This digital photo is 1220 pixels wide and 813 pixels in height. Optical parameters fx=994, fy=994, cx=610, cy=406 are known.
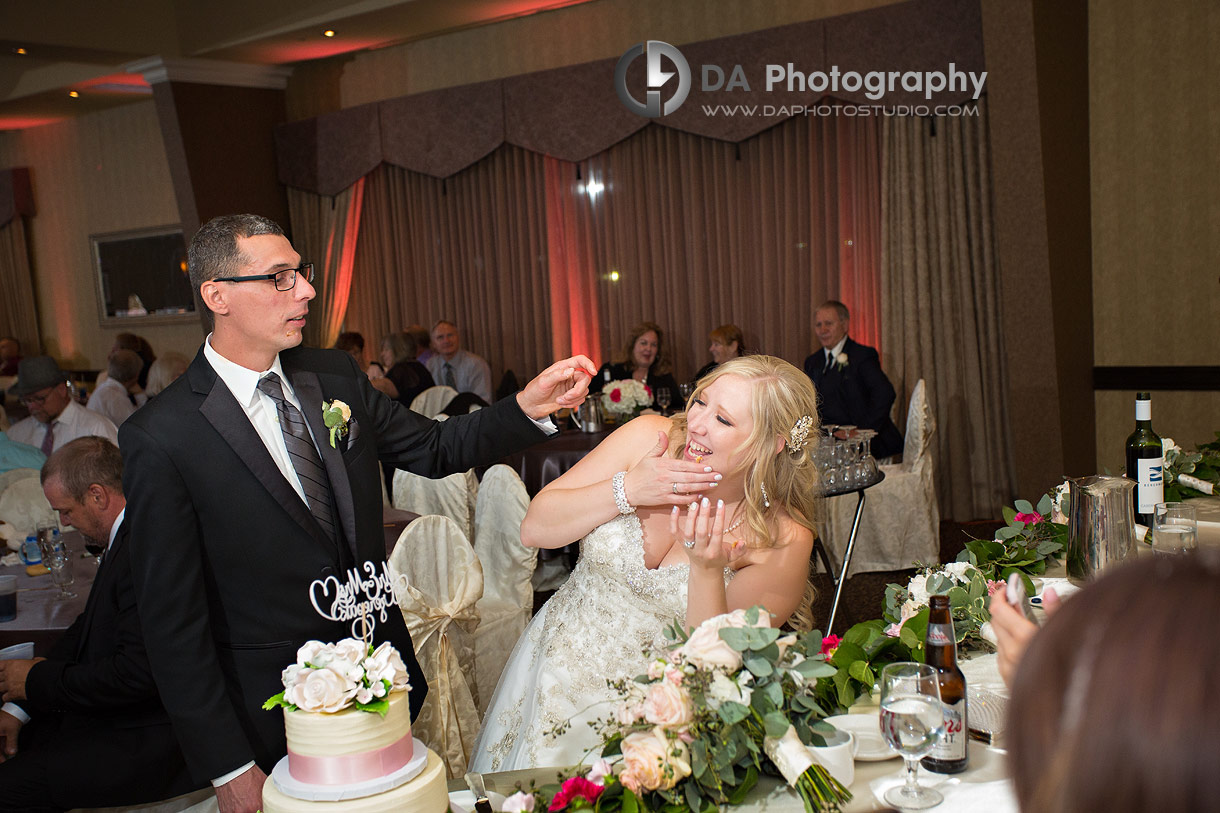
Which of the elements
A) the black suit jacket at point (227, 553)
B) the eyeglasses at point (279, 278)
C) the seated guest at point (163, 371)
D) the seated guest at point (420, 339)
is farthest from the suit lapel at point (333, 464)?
the seated guest at point (163, 371)

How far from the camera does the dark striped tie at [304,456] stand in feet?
6.44

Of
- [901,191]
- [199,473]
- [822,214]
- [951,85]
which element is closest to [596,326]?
[822,214]

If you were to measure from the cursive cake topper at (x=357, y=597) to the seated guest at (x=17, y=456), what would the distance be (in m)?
3.78

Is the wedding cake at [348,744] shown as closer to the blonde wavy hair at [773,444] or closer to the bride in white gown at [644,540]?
the bride in white gown at [644,540]

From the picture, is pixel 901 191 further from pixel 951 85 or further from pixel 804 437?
pixel 804 437

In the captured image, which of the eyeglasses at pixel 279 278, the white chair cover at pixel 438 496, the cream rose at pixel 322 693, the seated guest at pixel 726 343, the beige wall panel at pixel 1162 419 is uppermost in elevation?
the eyeglasses at pixel 279 278

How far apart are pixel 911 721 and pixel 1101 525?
3.22 feet

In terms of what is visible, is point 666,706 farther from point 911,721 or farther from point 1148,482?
point 1148,482

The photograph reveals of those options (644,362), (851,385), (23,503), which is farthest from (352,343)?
(851,385)

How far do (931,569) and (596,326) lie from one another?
248 inches

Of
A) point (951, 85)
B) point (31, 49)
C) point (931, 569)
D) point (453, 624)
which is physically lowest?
point (453, 624)

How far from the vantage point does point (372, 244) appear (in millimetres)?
9289

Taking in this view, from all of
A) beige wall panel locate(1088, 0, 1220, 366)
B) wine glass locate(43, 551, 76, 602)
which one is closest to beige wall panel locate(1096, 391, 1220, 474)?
beige wall panel locate(1088, 0, 1220, 366)

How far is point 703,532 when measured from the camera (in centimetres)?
185
